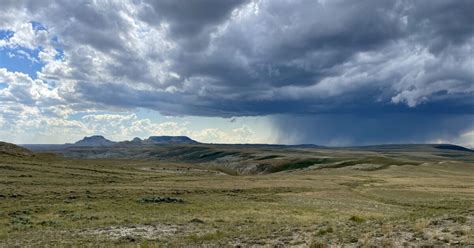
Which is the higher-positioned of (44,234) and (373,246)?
(373,246)

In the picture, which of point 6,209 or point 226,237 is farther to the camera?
point 6,209

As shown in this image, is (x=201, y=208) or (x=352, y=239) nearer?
(x=352, y=239)

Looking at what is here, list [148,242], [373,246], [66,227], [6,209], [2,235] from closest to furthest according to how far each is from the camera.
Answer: [373,246]
[148,242]
[2,235]
[66,227]
[6,209]

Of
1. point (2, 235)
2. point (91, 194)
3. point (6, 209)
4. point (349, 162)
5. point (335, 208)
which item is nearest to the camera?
point (2, 235)

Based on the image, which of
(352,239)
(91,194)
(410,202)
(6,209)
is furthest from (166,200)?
(410,202)

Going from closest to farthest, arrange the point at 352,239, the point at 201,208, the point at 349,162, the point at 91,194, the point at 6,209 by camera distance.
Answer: the point at 352,239, the point at 6,209, the point at 201,208, the point at 91,194, the point at 349,162

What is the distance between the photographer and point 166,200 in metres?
42.9

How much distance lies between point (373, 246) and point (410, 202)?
36.0 m

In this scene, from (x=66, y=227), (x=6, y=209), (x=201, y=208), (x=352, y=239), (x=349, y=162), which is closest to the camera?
(x=352, y=239)

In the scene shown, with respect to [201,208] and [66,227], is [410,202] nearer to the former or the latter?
[201,208]

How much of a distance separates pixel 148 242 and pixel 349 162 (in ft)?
429

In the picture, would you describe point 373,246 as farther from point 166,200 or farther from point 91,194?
point 91,194

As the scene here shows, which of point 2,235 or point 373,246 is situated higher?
point 373,246

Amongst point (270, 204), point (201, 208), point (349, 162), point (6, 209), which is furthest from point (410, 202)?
point (349, 162)
